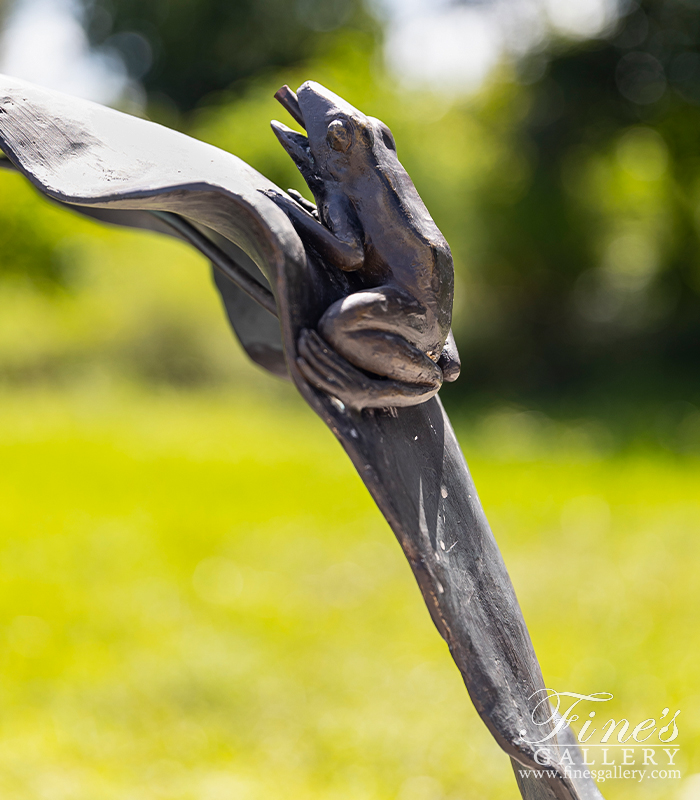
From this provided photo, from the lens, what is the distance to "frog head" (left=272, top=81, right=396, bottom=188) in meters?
0.49

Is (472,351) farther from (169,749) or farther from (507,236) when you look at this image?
(169,749)

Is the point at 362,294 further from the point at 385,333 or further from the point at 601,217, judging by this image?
the point at 601,217

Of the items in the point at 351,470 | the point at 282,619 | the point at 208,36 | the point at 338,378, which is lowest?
the point at 338,378

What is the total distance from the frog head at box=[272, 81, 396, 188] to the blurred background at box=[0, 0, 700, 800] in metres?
1.08

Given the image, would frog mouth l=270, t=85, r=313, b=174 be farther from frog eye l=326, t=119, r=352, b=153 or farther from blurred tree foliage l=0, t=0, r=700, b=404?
blurred tree foliage l=0, t=0, r=700, b=404

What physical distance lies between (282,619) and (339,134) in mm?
1566

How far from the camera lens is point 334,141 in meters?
0.49

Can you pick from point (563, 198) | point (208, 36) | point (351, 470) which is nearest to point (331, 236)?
point (351, 470)

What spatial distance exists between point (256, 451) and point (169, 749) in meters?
2.10

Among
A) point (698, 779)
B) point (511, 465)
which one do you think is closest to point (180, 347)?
point (511, 465)

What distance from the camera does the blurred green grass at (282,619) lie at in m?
1.31

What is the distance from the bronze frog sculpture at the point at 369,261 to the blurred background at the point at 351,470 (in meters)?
1.01

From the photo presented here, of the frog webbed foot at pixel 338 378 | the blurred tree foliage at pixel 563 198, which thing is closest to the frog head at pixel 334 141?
the frog webbed foot at pixel 338 378

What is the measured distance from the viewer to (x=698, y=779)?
127cm
